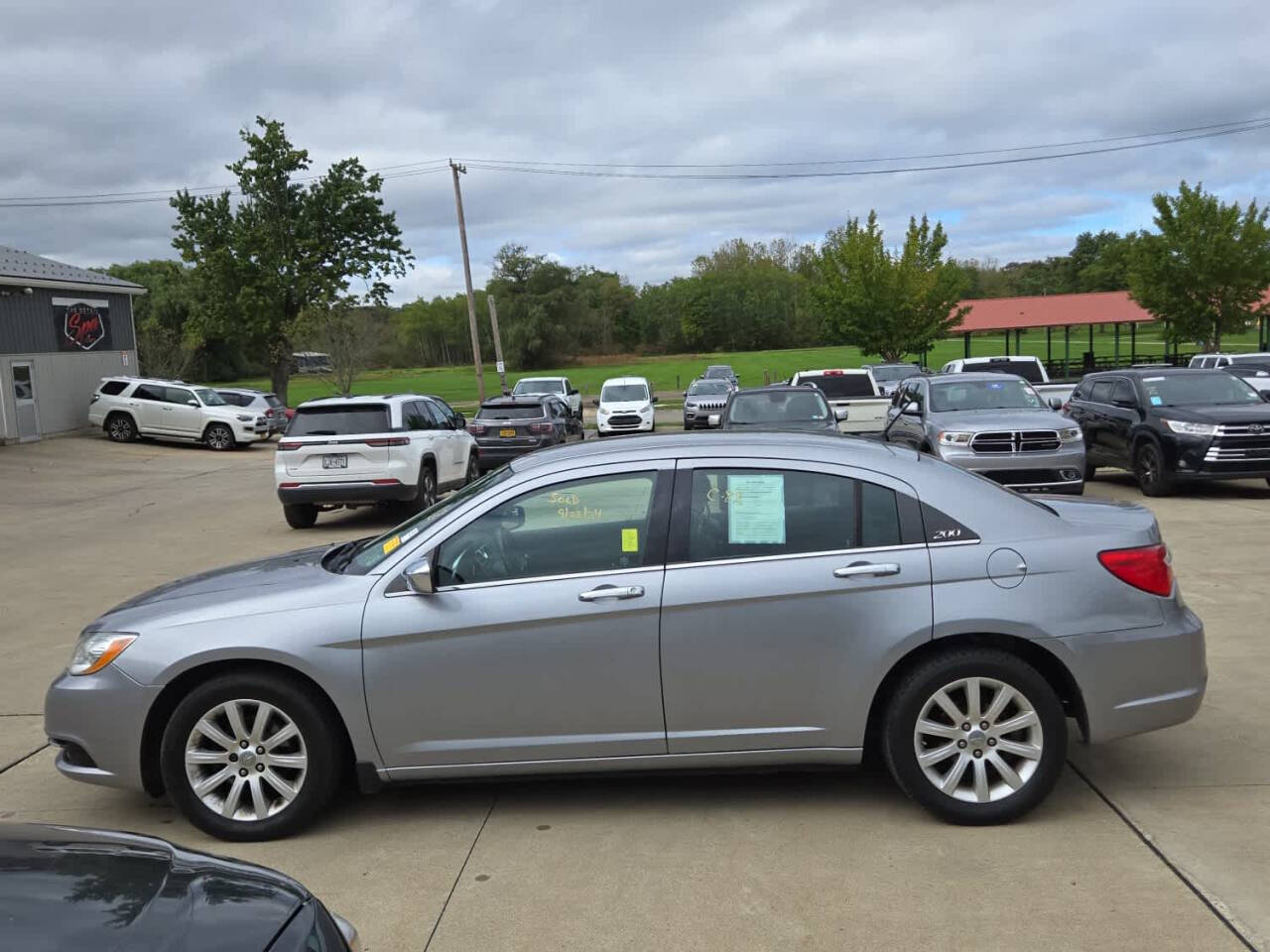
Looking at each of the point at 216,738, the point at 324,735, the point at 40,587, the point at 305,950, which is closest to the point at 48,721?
the point at 216,738

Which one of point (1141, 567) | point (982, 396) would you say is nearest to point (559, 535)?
point (1141, 567)

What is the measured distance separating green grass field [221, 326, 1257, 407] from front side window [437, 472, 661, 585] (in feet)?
196

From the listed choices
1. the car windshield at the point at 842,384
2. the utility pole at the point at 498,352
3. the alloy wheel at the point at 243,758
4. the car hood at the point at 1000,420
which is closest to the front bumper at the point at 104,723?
the alloy wheel at the point at 243,758

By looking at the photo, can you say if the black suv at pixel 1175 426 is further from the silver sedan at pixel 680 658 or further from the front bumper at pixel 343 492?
the silver sedan at pixel 680 658

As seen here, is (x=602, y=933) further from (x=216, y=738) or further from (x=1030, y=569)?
(x=1030, y=569)

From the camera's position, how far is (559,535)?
4.89 meters

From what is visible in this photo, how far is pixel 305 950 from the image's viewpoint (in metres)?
2.44

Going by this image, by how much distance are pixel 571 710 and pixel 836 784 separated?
136 cm

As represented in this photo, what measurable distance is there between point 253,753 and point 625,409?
28333 millimetres

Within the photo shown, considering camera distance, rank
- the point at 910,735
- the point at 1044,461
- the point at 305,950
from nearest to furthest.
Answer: the point at 305,950 → the point at 910,735 → the point at 1044,461

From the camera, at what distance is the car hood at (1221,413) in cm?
1463

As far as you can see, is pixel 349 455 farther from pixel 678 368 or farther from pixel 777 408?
pixel 678 368

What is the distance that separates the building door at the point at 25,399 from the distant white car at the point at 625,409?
16.8 meters

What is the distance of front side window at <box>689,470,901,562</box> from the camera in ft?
15.6
